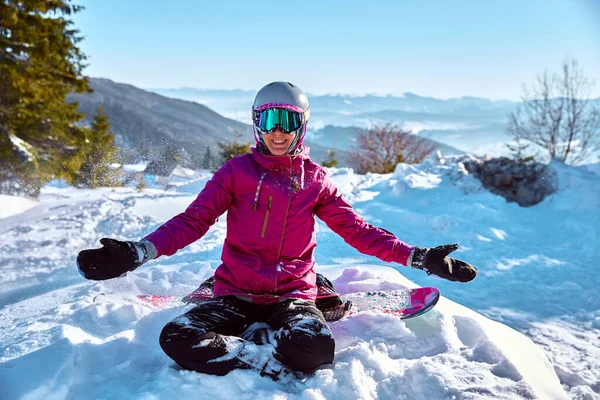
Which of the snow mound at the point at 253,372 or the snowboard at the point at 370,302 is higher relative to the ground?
the snowboard at the point at 370,302

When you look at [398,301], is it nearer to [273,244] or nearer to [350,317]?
[350,317]

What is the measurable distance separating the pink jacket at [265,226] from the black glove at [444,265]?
11 centimetres

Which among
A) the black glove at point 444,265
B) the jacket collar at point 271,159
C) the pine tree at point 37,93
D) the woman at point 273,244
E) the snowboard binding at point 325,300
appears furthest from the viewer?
the pine tree at point 37,93

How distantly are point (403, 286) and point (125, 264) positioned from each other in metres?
2.15

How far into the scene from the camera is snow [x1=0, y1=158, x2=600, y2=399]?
6.58 feet

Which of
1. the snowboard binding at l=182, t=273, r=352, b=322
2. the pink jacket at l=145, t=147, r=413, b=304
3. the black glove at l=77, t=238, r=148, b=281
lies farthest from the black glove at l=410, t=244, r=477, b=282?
the black glove at l=77, t=238, r=148, b=281

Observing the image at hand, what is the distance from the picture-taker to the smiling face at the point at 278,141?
103 inches

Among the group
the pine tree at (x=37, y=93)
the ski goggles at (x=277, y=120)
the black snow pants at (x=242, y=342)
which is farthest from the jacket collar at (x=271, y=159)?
the pine tree at (x=37, y=93)

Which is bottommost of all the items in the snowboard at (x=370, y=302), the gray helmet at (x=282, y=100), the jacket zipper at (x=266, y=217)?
the snowboard at (x=370, y=302)

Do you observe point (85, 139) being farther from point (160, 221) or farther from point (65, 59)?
point (160, 221)

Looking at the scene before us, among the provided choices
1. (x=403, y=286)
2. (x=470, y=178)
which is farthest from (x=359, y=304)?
(x=470, y=178)

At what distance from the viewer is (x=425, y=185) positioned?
9.70 m

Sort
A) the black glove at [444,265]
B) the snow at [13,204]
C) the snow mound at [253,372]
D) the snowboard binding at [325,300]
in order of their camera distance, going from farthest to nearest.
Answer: the snow at [13,204] < the snowboard binding at [325,300] < the black glove at [444,265] < the snow mound at [253,372]

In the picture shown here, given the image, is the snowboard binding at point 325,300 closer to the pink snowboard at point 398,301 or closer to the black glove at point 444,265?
the pink snowboard at point 398,301
